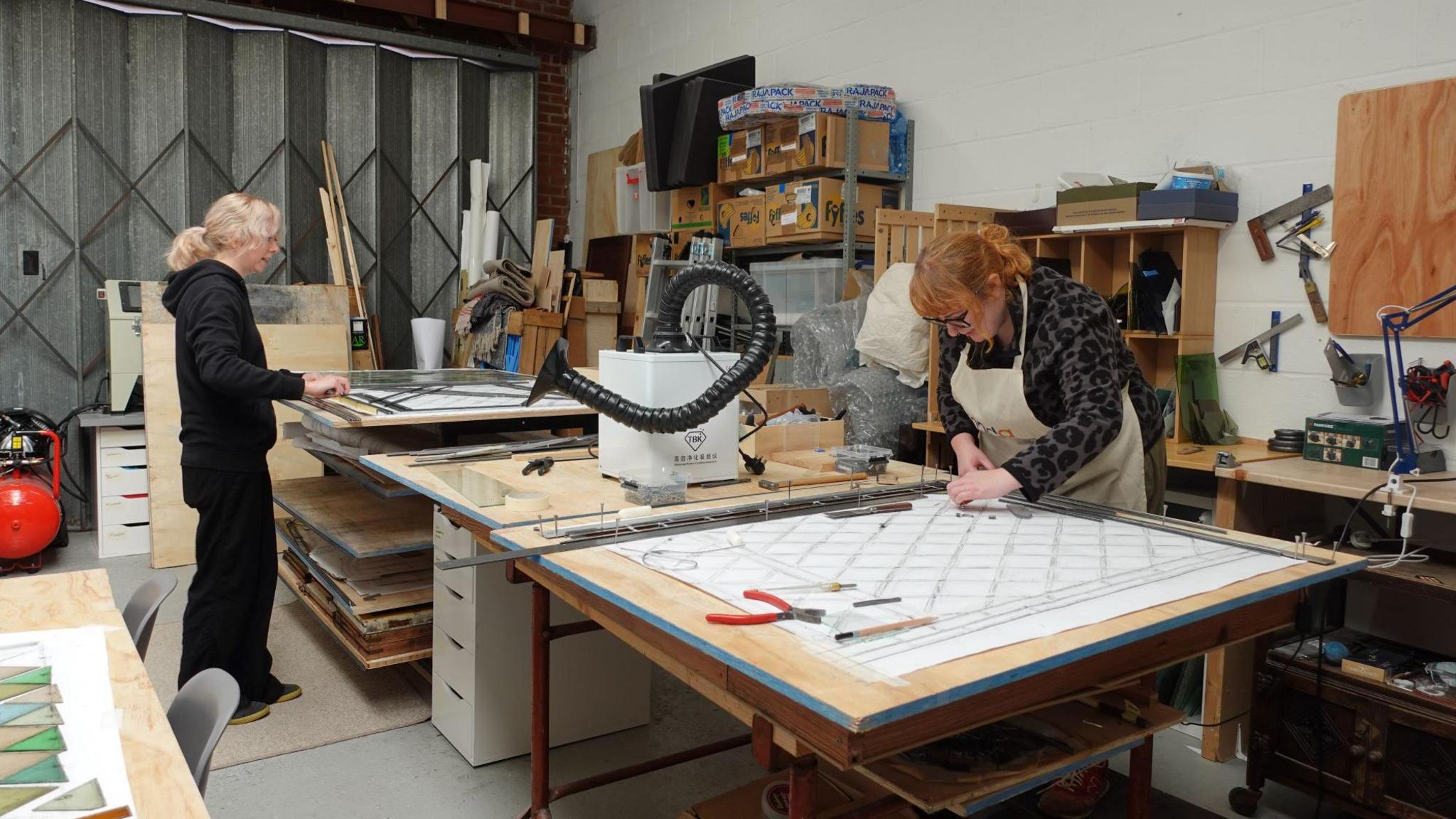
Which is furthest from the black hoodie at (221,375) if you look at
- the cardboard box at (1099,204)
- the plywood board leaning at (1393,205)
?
the plywood board leaning at (1393,205)

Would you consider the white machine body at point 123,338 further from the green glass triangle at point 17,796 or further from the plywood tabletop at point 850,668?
the green glass triangle at point 17,796

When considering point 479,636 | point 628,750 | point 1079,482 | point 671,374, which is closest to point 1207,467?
point 1079,482

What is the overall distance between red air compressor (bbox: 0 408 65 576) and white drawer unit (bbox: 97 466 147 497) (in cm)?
19

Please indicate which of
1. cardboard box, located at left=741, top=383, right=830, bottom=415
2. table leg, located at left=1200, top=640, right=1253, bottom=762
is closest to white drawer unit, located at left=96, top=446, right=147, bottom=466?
cardboard box, located at left=741, top=383, right=830, bottom=415

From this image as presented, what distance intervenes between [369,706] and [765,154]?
2.92m

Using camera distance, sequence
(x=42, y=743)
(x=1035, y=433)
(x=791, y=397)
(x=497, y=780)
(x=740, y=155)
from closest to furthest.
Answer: (x=42, y=743), (x=1035, y=433), (x=497, y=780), (x=791, y=397), (x=740, y=155)

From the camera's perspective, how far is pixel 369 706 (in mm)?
3301

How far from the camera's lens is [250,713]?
3193mm

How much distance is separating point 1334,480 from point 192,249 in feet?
10.2

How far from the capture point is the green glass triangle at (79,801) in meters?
1.05

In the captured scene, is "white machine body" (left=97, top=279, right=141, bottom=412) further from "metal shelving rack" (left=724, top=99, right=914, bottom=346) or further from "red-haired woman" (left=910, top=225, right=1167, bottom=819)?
"red-haired woman" (left=910, top=225, right=1167, bottom=819)

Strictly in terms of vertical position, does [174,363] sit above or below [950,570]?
above

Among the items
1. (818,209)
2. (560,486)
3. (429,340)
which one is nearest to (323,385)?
(560,486)

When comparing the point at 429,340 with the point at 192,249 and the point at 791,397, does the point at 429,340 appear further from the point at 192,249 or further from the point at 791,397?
the point at 192,249
